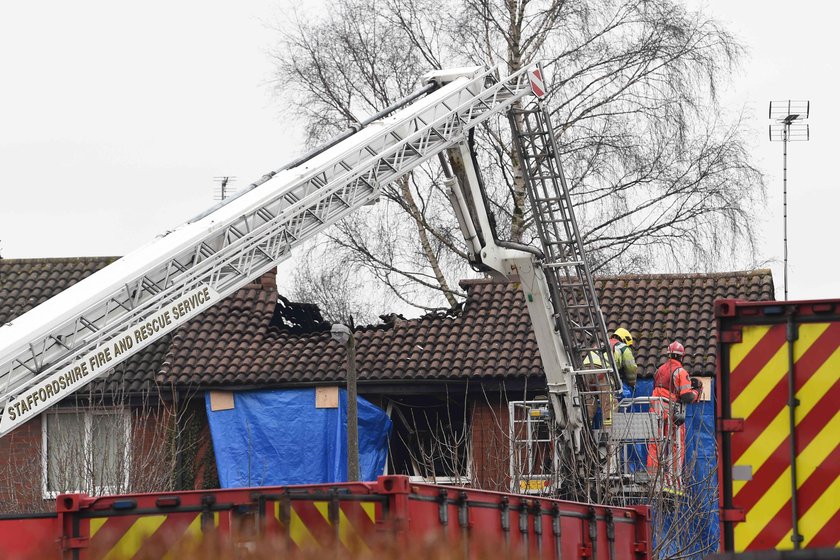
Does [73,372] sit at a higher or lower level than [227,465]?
higher

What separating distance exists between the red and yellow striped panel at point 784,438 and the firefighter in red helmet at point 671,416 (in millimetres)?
9831

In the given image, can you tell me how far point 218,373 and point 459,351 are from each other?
4.30 metres

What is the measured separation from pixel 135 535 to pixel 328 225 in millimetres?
9611

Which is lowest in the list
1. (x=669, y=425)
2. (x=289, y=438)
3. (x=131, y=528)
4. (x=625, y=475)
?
(x=289, y=438)

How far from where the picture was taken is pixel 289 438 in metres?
26.1

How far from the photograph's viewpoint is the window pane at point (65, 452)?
22.8m

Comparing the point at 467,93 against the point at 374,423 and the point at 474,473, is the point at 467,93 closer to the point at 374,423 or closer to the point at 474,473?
the point at 474,473

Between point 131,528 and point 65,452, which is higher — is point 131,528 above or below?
above

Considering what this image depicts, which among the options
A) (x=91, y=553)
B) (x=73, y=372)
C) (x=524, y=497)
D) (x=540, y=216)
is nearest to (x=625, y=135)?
(x=540, y=216)

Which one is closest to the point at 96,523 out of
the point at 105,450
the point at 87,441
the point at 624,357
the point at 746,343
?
the point at 746,343

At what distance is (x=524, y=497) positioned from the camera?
9.98 metres

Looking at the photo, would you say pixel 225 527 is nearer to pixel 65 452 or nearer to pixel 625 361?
pixel 625 361

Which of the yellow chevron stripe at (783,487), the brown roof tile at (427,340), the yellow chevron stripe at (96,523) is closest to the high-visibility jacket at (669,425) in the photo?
the brown roof tile at (427,340)

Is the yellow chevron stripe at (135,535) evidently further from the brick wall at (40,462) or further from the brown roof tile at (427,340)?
the brown roof tile at (427,340)
